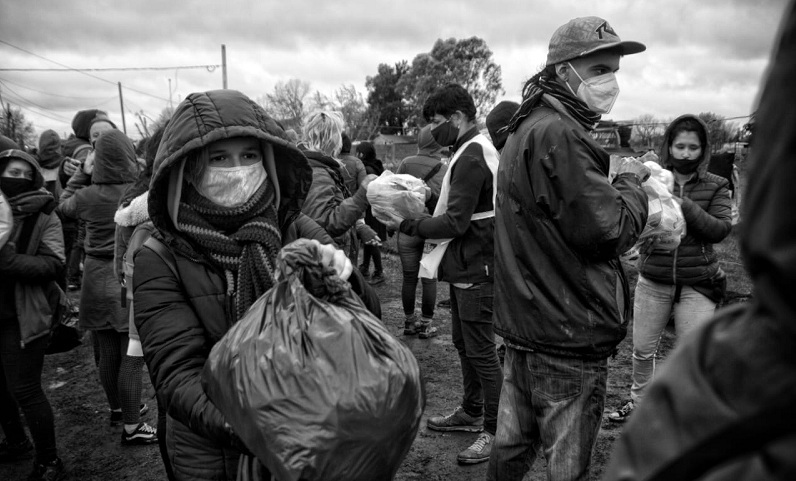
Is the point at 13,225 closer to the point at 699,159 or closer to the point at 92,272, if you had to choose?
the point at 92,272

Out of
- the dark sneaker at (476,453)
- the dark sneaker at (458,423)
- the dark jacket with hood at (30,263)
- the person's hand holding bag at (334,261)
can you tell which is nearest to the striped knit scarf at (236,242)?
the person's hand holding bag at (334,261)

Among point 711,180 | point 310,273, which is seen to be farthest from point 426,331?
point 310,273

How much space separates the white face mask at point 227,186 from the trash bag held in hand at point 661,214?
1773 mm

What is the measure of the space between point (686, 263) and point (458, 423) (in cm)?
199

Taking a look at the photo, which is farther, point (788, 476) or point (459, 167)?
point (459, 167)

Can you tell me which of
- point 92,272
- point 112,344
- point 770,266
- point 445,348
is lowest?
point 445,348

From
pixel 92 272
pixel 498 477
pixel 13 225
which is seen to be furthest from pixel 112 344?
pixel 498 477

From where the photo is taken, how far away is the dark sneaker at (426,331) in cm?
609

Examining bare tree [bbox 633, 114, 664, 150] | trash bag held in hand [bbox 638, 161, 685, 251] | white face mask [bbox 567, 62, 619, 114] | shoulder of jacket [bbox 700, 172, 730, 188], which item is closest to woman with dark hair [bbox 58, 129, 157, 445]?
white face mask [bbox 567, 62, 619, 114]

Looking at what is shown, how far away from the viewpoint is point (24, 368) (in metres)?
3.54

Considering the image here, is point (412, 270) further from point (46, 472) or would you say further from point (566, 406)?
point (566, 406)

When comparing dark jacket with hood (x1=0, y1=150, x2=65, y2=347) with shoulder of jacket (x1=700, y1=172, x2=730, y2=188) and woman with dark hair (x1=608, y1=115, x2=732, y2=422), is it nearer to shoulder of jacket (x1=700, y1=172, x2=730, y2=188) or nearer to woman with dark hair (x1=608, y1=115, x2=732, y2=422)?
woman with dark hair (x1=608, y1=115, x2=732, y2=422)

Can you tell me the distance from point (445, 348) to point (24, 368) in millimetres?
3724

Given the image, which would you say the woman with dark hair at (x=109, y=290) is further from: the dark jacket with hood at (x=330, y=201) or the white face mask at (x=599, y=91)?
the white face mask at (x=599, y=91)
